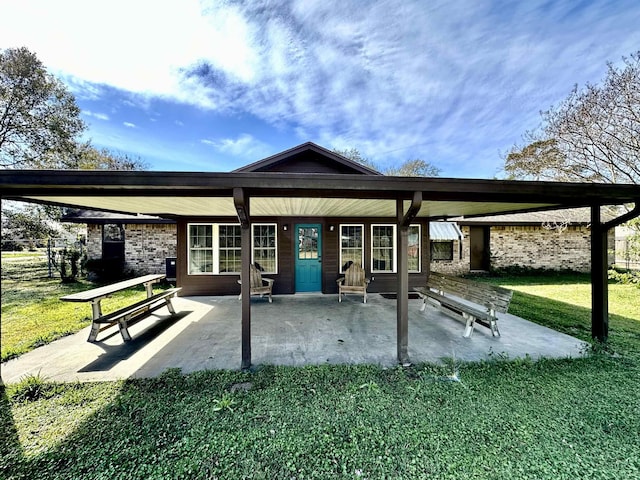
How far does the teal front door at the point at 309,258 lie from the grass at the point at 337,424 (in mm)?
4736

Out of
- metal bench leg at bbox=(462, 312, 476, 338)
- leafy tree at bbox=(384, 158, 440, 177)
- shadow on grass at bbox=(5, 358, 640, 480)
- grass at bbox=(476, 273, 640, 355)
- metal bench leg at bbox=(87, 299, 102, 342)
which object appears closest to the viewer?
shadow on grass at bbox=(5, 358, 640, 480)

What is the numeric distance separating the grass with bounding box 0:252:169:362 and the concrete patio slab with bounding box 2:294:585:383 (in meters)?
0.37

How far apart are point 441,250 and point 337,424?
1122cm

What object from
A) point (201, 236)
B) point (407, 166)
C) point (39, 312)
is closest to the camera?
point (39, 312)

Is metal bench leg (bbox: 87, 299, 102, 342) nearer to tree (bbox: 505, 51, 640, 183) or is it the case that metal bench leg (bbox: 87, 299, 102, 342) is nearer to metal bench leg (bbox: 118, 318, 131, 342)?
metal bench leg (bbox: 118, 318, 131, 342)

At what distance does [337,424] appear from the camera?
2541 millimetres

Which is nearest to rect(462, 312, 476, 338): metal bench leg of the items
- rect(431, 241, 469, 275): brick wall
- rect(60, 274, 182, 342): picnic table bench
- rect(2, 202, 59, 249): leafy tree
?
rect(60, 274, 182, 342): picnic table bench

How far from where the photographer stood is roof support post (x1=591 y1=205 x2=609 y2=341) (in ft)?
14.1

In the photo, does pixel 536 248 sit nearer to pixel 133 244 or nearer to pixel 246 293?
pixel 246 293

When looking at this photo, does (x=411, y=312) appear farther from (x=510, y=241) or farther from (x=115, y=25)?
(x=115, y=25)

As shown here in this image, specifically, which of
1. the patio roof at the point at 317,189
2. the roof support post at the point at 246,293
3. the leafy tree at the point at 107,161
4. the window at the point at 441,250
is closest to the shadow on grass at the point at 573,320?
the patio roof at the point at 317,189

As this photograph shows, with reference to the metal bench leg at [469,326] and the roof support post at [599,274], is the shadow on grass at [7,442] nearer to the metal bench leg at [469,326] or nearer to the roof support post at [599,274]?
the metal bench leg at [469,326]

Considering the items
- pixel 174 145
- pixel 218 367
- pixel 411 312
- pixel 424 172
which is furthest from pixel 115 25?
pixel 424 172

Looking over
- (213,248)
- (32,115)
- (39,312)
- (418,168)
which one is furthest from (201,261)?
(418,168)
